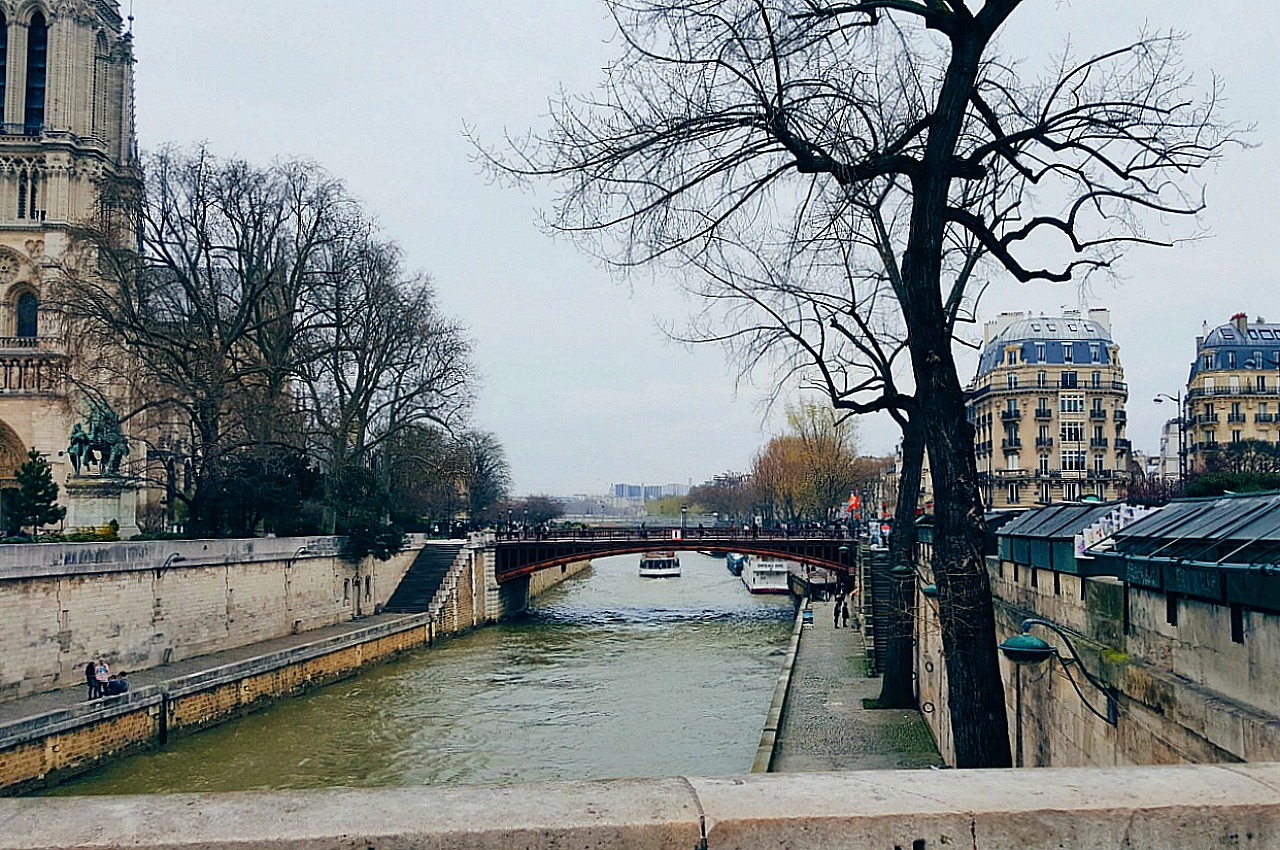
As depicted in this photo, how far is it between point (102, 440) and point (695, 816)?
120 ft

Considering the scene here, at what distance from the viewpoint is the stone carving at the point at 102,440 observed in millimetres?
34406

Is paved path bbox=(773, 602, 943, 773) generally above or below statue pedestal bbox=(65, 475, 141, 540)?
below

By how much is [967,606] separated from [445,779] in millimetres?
16244

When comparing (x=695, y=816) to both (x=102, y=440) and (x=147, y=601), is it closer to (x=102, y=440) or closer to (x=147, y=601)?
(x=147, y=601)

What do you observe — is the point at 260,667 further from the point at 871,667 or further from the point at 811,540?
the point at 811,540

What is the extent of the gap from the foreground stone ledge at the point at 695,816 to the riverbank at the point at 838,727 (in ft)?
32.6

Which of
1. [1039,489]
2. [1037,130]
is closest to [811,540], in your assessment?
[1039,489]

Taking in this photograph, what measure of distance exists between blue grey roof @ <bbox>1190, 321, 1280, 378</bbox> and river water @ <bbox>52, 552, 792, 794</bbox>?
3453cm

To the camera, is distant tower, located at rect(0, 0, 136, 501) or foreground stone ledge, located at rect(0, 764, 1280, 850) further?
distant tower, located at rect(0, 0, 136, 501)

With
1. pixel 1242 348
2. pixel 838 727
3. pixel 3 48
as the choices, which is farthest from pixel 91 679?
pixel 1242 348

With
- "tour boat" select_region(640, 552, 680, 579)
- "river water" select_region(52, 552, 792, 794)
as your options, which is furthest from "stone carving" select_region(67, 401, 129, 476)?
"tour boat" select_region(640, 552, 680, 579)

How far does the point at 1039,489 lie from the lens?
Result: 6191 centimetres

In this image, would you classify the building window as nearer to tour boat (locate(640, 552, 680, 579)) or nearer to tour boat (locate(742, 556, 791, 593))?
tour boat (locate(742, 556, 791, 593))

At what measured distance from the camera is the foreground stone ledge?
7.30 ft
